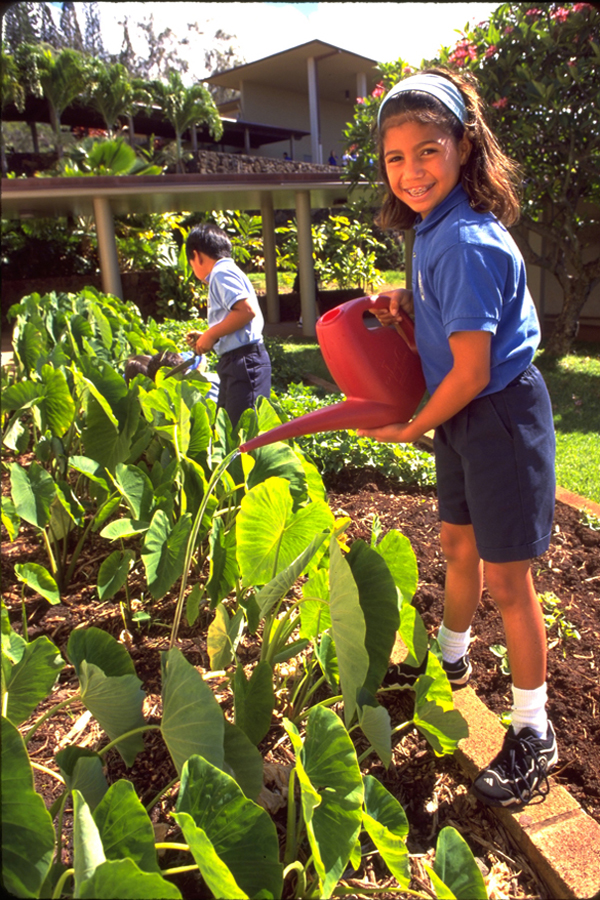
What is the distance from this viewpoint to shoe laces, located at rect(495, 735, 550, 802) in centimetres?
146

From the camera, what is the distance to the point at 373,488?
3.30 m

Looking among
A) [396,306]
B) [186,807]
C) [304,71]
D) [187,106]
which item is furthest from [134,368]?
[304,71]

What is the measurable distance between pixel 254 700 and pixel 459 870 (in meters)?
0.46

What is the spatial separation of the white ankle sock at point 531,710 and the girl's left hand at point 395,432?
62 centimetres

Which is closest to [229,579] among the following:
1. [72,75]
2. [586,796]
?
[586,796]

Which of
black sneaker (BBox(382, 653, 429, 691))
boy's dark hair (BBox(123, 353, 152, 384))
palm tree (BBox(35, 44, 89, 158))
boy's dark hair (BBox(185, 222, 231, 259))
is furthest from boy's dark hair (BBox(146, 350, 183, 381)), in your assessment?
palm tree (BBox(35, 44, 89, 158))

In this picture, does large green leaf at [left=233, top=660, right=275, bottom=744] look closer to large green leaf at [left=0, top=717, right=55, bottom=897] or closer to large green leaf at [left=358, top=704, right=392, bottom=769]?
large green leaf at [left=358, top=704, right=392, bottom=769]

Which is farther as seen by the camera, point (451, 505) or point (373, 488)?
point (373, 488)

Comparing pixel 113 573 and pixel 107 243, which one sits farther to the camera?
pixel 107 243

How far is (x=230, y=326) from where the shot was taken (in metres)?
3.21

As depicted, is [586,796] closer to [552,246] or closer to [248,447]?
[248,447]

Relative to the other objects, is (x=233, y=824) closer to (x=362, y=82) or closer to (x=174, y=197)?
(x=174, y=197)

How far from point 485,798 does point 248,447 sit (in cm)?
89

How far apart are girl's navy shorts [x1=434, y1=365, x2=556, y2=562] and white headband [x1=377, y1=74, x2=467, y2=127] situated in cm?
57
